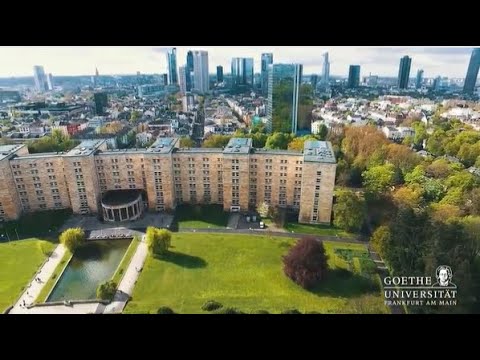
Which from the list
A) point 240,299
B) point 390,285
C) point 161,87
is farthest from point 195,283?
point 161,87

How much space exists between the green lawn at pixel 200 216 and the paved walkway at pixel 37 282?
24.0ft

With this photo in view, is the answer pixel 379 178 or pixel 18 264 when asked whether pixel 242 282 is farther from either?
pixel 379 178

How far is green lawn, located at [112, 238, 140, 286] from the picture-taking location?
59.0 ft

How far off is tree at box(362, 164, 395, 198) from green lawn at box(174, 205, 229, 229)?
11.1 m

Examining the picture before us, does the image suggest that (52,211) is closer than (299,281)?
No

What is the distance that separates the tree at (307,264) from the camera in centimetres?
1689

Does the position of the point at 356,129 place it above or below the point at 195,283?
above

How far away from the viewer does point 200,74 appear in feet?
258

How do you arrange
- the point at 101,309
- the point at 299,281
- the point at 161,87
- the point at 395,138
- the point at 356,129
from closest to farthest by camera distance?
the point at 101,309 < the point at 299,281 < the point at 356,129 < the point at 395,138 < the point at 161,87

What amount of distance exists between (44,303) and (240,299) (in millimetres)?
9415

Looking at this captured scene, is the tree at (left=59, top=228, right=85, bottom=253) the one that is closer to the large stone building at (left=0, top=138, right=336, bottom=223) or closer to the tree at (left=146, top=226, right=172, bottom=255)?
the large stone building at (left=0, top=138, right=336, bottom=223)

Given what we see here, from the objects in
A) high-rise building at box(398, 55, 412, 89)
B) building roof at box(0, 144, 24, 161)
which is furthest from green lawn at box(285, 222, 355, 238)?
high-rise building at box(398, 55, 412, 89)

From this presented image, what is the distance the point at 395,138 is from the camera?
136 ft
